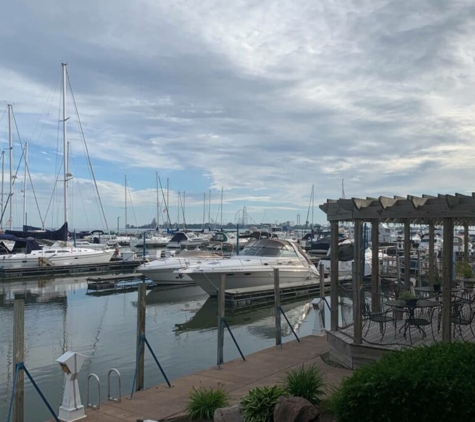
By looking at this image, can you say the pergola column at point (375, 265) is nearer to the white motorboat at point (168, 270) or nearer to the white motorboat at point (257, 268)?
the white motorboat at point (257, 268)

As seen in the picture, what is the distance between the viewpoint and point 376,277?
10.4m

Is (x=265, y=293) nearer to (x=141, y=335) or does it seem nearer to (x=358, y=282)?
(x=358, y=282)

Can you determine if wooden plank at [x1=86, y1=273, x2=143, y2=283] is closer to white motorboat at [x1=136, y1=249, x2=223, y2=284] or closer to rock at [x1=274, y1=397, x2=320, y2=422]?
white motorboat at [x1=136, y1=249, x2=223, y2=284]

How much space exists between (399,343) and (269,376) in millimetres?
2197

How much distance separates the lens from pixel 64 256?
115 ft

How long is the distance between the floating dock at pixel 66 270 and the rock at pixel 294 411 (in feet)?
96.1

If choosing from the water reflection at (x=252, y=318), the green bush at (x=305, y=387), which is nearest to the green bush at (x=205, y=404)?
the green bush at (x=305, y=387)

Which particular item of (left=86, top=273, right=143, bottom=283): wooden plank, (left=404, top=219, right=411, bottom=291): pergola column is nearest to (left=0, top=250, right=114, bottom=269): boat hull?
(left=86, top=273, right=143, bottom=283): wooden plank

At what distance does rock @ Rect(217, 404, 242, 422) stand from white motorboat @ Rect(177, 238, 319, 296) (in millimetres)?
15989

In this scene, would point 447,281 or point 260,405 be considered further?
point 447,281

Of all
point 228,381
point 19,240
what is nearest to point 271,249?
point 228,381

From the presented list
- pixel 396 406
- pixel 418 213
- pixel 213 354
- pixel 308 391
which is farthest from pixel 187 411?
pixel 213 354

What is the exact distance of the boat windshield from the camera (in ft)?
80.0

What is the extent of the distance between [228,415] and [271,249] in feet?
62.0
